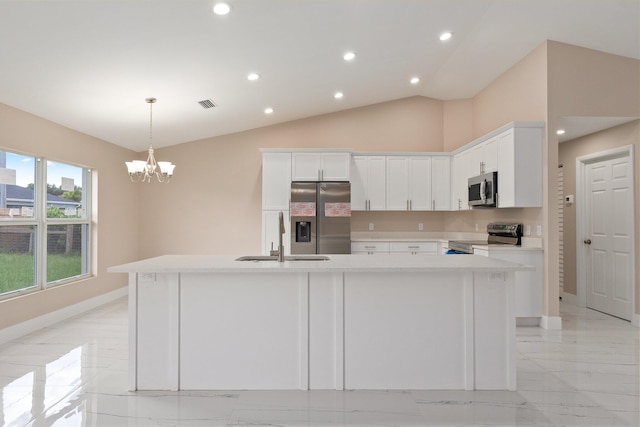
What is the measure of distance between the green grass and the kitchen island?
222 cm

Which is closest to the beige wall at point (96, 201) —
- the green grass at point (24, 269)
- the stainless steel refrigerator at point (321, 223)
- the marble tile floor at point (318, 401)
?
the green grass at point (24, 269)

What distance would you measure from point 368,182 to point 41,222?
4189 mm

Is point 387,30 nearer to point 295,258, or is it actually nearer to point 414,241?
point 295,258

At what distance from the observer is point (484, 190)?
4.66 meters

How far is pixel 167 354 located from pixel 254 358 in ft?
1.95

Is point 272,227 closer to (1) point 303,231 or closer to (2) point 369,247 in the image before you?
(1) point 303,231

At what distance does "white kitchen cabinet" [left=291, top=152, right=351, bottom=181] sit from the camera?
5520 millimetres

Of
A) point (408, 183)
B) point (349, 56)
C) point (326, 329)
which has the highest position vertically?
point (349, 56)

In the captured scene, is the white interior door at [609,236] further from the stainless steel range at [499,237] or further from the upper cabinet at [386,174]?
the upper cabinet at [386,174]

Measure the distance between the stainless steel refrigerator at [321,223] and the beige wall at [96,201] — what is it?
8.68ft

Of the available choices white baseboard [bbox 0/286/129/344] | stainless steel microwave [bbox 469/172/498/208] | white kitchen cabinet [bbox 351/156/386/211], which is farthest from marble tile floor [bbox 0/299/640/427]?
white kitchen cabinet [bbox 351/156/386/211]

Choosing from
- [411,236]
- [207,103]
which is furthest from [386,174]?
[207,103]

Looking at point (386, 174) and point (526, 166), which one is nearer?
point (526, 166)

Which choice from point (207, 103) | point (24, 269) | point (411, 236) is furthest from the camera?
point (411, 236)
